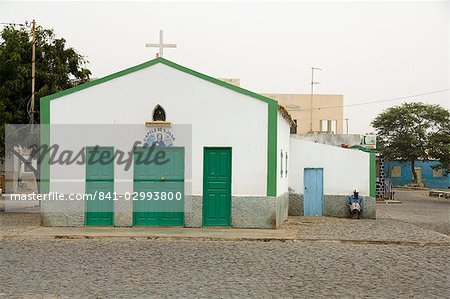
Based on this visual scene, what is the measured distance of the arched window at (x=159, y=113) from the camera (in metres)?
18.1

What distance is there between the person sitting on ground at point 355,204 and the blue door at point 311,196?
3.52 feet

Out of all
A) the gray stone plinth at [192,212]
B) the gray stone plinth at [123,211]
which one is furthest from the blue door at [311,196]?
the gray stone plinth at [123,211]

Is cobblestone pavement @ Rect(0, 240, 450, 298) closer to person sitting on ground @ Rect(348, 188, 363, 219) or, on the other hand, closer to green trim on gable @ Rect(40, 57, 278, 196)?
green trim on gable @ Rect(40, 57, 278, 196)

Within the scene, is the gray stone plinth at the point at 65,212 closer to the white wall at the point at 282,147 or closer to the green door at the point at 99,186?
the green door at the point at 99,186

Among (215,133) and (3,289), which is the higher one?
(215,133)

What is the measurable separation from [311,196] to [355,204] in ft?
5.17

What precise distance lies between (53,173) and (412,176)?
5289 centimetres

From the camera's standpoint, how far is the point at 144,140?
1805 cm

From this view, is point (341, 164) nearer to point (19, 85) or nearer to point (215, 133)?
point (215, 133)

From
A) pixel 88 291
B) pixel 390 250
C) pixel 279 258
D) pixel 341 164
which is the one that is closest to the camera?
pixel 88 291

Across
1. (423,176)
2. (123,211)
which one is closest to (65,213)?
(123,211)

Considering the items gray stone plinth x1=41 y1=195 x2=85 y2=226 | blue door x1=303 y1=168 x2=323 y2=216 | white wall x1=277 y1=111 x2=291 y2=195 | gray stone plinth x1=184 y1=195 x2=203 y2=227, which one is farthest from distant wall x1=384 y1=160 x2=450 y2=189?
gray stone plinth x1=41 y1=195 x2=85 y2=226

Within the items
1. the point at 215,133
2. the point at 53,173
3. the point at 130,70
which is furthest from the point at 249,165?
the point at 53,173

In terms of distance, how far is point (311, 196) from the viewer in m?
23.9
